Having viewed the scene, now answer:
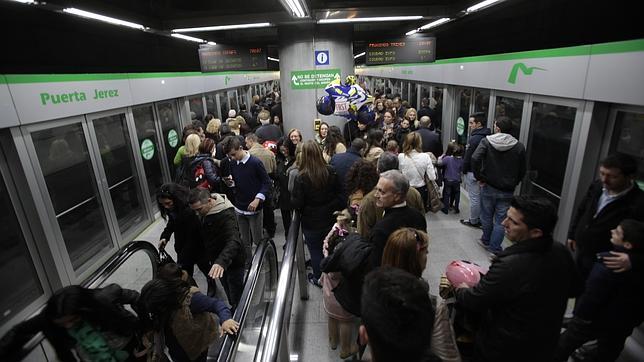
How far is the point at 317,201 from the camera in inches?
132

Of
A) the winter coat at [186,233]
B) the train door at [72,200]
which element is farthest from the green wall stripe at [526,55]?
the winter coat at [186,233]

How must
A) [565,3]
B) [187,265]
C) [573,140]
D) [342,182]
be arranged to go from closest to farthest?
1. [187,265]
2. [342,182]
3. [573,140]
4. [565,3]

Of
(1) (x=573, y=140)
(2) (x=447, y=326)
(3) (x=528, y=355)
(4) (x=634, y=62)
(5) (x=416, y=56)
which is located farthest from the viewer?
(5) (x=416, y=56)

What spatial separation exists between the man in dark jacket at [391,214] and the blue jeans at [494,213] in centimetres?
254

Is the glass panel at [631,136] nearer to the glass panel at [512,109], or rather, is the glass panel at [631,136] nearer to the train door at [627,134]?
the train door at [627,134]

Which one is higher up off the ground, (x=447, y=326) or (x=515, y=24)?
(x=515, y=24)

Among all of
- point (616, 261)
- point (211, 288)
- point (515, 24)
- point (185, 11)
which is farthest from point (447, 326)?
point (185, 11)

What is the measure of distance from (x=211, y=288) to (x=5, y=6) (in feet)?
13.7

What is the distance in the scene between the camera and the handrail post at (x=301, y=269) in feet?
11.3

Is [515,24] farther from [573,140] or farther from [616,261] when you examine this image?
[616,261]

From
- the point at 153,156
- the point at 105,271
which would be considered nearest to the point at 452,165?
the point at 105,271

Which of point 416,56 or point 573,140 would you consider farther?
point 416,56

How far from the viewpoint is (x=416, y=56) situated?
709 cm

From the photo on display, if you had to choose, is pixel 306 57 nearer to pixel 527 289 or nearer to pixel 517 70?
pixel 517 70
